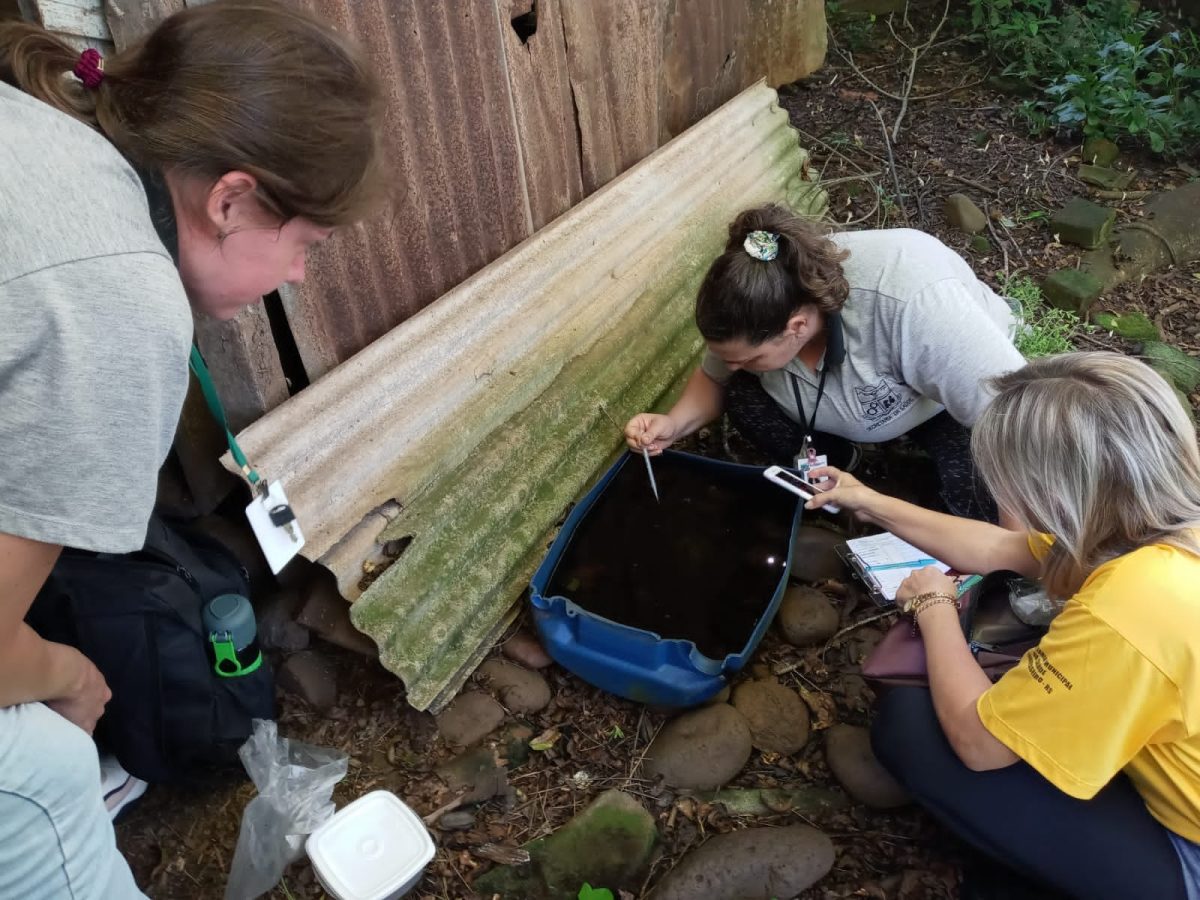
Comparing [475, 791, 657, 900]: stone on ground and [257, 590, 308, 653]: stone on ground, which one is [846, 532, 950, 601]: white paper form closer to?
[475, 791, 657, 900]: stone on ground

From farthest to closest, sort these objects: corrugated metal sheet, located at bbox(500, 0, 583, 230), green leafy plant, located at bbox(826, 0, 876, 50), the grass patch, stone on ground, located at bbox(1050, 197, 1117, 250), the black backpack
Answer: green leafy plant, located at bbox(826, 0, 876, 50) < stone on ground, located at bbox(1050, 197, 1117, 250) < the grass patch < corrugated metal sheet, located at bbox(500, 0, 583, 230) < the black backpack

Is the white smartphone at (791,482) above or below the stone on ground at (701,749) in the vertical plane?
above

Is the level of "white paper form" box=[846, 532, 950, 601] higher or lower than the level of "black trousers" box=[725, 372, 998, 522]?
lower

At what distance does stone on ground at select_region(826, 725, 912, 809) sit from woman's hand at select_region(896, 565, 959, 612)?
0.42 meters

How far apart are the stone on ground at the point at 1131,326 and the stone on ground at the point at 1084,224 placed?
0.53 metres

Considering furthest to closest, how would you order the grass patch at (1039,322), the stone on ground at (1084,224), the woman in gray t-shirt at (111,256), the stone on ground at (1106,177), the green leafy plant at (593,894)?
the stone on ground at (1106,177)
the stone on ground at (1084,224)
the grass patch at (1039,322)
the green leafy plant at (593,894)
the woman in gray t-shirt at (111,256)

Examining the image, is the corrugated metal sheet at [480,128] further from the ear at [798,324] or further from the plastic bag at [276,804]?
the ear at [798,324]

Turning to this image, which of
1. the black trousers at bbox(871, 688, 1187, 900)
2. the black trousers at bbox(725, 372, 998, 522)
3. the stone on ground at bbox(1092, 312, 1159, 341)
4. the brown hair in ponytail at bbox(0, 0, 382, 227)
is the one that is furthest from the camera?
the stone on ground at bbox(1092, 312, 1159, 341)

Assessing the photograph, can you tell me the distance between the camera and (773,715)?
7.73 feet

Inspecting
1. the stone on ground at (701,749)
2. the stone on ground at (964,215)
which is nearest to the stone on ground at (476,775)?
the stone on ground at (701,749)

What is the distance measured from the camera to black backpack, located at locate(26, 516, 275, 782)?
5.84 feet

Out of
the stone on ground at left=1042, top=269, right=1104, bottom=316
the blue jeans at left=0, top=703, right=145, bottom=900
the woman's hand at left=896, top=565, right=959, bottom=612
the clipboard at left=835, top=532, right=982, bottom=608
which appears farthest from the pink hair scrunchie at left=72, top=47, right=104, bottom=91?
the stone on ground at left=1042, top=269, right=1104, bottom=316

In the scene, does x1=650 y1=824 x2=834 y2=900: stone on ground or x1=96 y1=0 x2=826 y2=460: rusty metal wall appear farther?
x1=96 y1=0 x2=826 y2=460: rusty metal wall

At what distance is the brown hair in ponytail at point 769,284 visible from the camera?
222 centimetres
